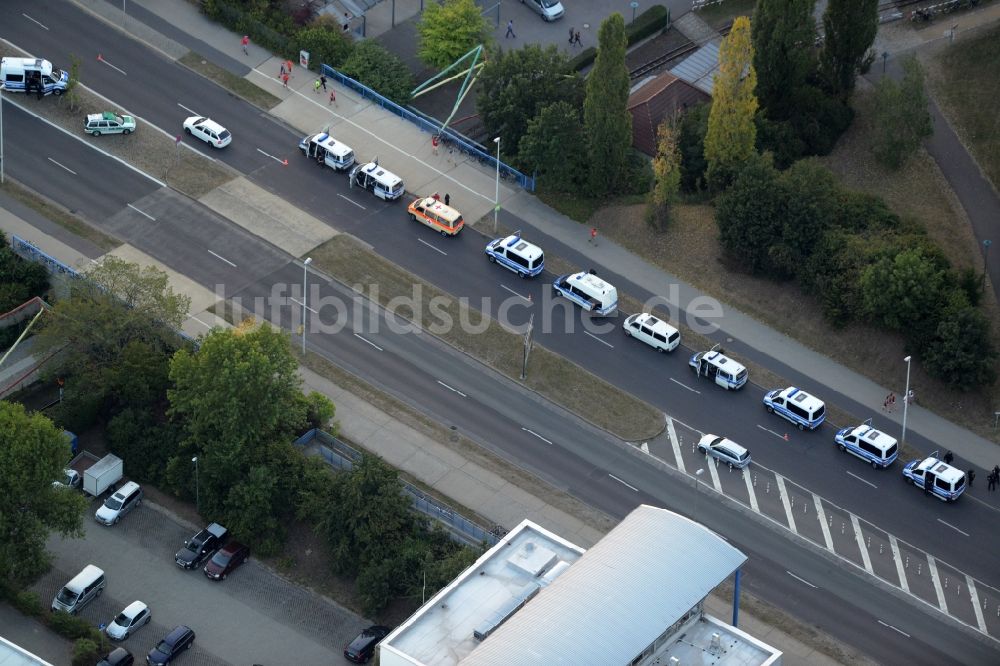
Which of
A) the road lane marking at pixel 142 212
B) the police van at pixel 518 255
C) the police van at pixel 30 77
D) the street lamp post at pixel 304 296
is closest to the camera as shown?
the street lamp post at pixel 304 296

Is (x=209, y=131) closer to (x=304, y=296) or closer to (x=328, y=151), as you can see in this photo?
(x=328, y=151)

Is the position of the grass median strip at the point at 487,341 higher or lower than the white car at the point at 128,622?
higher

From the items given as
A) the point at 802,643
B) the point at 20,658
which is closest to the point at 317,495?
the point at 20,658

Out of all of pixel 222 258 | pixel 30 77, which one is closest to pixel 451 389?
pixel 222 258

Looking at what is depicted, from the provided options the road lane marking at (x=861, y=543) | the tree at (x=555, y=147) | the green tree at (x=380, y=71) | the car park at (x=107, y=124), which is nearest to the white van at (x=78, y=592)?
the car park at (x=107, y=124)

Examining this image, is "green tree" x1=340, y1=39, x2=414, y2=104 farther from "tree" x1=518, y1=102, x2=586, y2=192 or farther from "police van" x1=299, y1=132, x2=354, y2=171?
"tree" x1=518, y1=102, x2=586, y2=192

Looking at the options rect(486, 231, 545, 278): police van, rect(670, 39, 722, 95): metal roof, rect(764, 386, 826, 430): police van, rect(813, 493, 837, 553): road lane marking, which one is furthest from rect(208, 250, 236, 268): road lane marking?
rect(813, 493, 837, 553): road lane marking

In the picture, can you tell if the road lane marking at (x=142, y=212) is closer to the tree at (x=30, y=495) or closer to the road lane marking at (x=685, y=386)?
the tree at (x=30, y=495)
